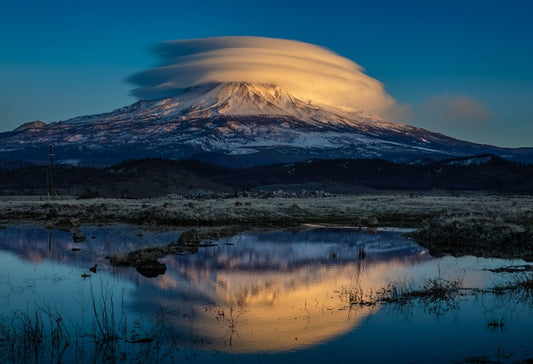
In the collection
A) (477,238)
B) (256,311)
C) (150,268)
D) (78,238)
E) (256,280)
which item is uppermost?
(78,238)

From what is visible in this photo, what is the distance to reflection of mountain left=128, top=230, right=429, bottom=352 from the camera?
39.3 feet

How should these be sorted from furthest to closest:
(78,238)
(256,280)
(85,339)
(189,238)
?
(78,238), (189,238), (256,280), (85,339)

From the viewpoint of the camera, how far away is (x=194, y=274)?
18469 millimetres

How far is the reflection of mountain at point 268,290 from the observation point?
1198 centimetres

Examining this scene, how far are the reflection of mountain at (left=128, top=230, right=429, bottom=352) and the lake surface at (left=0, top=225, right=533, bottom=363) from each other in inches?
1.4

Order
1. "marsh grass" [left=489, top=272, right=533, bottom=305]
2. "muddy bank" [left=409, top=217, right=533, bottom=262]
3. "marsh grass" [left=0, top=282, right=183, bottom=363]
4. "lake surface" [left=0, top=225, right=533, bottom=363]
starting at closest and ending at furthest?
"marsh grass" [left=0, top=282, right=183, bottom=363]
"lake surface" [left=0, top=225, right=533, bottom=363]
"marsh grass" [left=489, top=272, right=533, bottom=305]
"muddy bank" [left=409, top=217, right=533, bottom=262]

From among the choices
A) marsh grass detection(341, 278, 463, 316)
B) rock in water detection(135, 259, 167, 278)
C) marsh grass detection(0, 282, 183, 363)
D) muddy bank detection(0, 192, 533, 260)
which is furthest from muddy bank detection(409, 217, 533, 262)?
marsh grass detection(0, 282, 183, 363)

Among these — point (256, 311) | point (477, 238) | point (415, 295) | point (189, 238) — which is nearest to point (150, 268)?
point (256, 311)

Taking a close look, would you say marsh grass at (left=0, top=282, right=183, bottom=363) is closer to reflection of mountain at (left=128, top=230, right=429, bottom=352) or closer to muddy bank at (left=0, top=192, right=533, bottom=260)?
reflection of mountain at (left=128, top=230, right=429, bottom=352)

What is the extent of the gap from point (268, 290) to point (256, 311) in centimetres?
264

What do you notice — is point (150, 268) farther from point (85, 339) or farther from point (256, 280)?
point (85, 339)

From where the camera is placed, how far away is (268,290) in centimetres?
1656

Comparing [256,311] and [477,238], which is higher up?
[477,238]

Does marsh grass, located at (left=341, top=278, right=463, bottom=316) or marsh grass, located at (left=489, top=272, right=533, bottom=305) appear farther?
marsh grass, located at (left=489, top=272, right=533, bottom=305)
